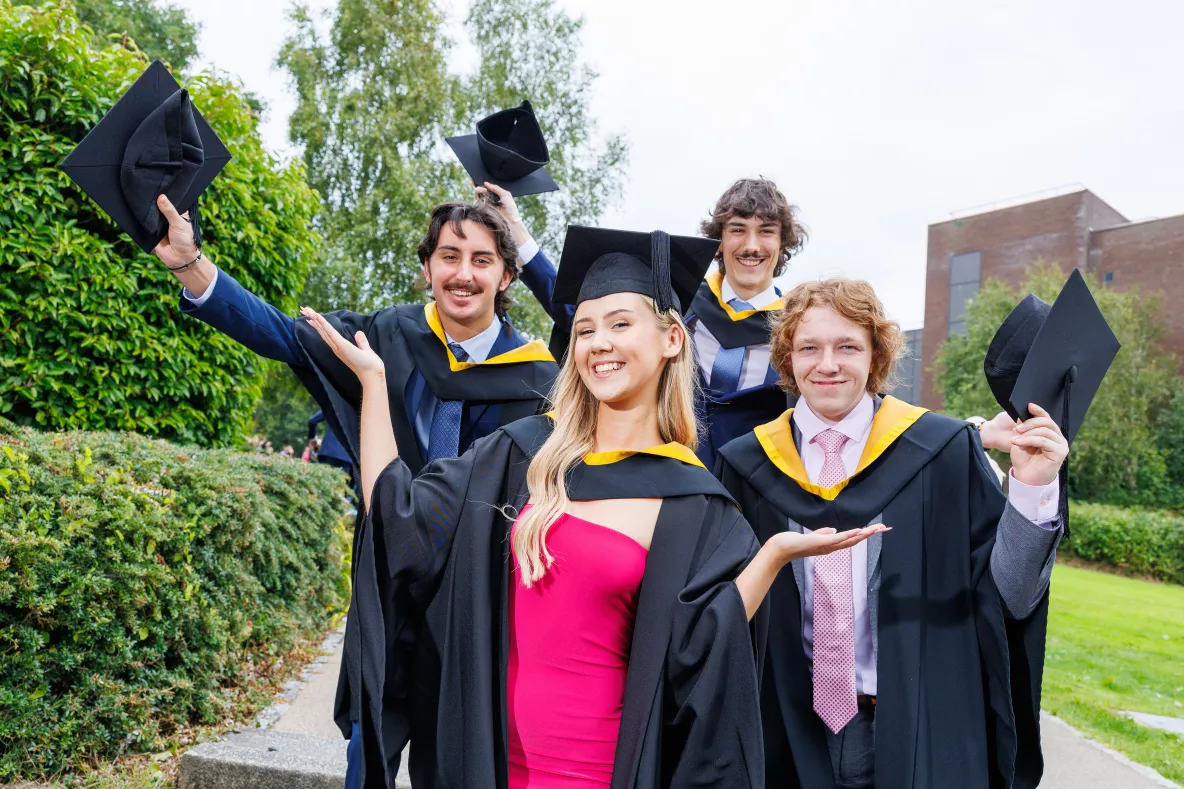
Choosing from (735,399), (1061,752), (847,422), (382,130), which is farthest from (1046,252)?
(847,422)

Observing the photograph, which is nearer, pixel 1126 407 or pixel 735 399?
pixel 735 399

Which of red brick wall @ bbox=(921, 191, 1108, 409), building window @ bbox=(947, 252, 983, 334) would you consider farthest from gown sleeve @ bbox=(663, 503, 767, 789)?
building window @ bbox=(947, 252, 983, 334)

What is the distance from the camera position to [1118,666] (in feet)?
32.2

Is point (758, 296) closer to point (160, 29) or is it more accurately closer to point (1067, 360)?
point (1067, 360)

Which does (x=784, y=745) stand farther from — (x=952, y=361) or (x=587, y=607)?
(x=952, y=361)

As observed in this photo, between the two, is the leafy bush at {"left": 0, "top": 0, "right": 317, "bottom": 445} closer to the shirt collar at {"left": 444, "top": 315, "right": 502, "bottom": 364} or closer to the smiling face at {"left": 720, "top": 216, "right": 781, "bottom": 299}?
the shirt collar at {"left": 444, "top": 315, "right": 502, "bottom": 364}

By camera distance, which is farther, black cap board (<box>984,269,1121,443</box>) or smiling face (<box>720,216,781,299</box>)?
smiling face (<box>720,216,781,299</box>)

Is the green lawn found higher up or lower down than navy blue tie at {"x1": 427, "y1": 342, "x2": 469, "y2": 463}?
lower down

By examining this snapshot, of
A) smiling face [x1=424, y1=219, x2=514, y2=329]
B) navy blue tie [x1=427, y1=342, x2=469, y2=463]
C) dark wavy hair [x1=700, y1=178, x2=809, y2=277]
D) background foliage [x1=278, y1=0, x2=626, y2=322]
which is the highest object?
background foliage [x1=278, y1=0, x2=626, y2=322]

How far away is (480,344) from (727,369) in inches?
41.5

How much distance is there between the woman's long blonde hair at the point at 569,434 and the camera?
2.03m

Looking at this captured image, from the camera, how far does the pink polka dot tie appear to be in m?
2.35

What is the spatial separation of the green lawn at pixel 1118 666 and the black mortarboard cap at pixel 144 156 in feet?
20.7

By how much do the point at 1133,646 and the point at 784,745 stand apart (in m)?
11.1
